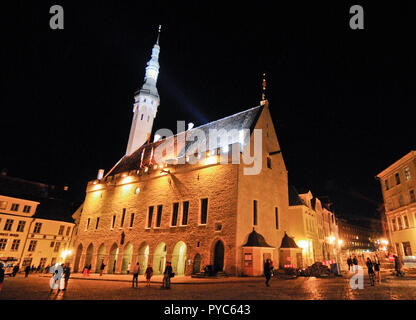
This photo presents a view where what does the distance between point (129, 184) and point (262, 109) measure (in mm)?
18513

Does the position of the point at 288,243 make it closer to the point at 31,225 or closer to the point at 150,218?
the point at 150,218

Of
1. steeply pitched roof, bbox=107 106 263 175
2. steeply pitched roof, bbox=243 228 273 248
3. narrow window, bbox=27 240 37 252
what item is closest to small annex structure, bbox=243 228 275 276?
steeply pitched roof, bbox=243 228 273 248

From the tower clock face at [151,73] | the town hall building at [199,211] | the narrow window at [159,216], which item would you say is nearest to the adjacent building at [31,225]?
the town hall building at [199,211]

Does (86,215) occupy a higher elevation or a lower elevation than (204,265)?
higher

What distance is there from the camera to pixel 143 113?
43.2 meters

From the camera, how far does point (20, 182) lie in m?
40.8

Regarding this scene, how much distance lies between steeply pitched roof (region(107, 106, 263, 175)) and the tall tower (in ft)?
6.73

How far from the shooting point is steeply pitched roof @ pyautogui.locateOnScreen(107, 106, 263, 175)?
91.9 ft

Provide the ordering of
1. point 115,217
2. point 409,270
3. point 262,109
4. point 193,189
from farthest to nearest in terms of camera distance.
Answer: point 115,217
point 262,109
point 193,189
point 409,270

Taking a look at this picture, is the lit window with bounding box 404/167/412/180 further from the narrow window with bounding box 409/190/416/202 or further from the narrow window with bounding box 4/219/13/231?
the narrow window with bounding box 4/219/13/231

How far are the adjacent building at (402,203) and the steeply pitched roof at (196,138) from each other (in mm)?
16874
